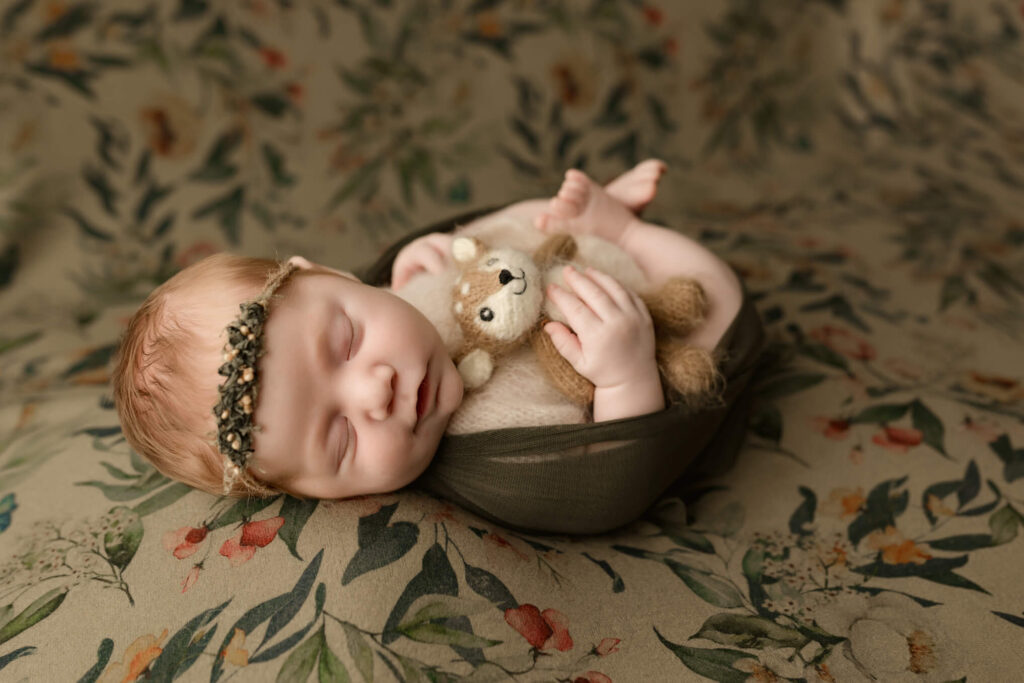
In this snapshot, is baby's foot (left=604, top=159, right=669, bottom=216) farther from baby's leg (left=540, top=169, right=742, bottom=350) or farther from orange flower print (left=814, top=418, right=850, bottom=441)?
orange flower print (left=814, top=418, right=850, bottom=441)

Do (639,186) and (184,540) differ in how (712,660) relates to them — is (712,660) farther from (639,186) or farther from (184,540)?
(639,186)

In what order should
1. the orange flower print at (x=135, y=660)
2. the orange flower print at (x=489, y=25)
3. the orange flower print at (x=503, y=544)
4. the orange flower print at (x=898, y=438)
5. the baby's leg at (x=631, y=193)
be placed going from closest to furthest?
the orange flower print at (x=135, y=660)
the orange flower print at (x=503, y=544)
the orange flower print at (x=898, y=438)
the baby's leg at (x=631, y=193)
the orange flower print at (x=489, y=25)

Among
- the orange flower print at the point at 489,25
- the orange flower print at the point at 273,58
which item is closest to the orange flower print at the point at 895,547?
the orange flower print at the point at 489,25

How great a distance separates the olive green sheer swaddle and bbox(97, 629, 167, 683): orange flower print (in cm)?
36

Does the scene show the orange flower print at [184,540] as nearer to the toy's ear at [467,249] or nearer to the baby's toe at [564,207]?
the toy's ear at [467,249]

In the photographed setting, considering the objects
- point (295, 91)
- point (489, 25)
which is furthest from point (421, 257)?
point (489, 25)

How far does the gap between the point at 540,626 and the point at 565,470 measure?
20cm

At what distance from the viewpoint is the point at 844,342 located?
4.52 ft

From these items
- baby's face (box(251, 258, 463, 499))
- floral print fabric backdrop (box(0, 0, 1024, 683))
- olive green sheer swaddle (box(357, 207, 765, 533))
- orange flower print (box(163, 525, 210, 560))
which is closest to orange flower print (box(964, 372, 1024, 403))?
floral print fabric backdrop (box(0, 0, 1024, 683))

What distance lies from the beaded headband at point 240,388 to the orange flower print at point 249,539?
7 centimetres

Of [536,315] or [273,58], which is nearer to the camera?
[536,315]

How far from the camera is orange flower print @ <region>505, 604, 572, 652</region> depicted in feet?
2.75

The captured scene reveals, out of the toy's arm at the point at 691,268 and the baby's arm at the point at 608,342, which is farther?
the toy's arm at the point at 691,268

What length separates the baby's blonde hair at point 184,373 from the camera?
2.88ft
